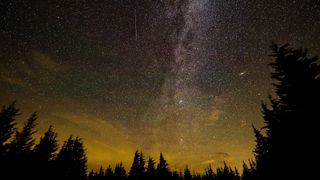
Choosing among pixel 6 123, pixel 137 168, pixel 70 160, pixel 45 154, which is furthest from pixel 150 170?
pixel 6 123

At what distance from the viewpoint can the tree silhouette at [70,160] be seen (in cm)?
2812

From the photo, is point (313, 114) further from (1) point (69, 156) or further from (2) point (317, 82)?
(1) point (69, 156)

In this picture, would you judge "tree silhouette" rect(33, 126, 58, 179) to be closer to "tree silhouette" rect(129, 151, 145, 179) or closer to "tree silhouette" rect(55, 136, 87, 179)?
"tree silhouette" rect(55, 136, 87, 179)

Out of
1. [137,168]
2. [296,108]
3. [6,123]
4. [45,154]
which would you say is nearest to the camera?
[296,108]

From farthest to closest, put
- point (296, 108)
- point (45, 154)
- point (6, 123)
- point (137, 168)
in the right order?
point (137, 168) → point (45, 154) → point (6, 123) → point (296, 108)

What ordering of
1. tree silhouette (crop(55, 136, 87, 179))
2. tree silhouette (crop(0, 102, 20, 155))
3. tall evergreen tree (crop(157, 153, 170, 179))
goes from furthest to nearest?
1. tall evergreen tree (crop(157, 153, 170, 179))
2. tree silhouette (crop(55, 136, 87, 179))
3. tree silhouette (crop(0, 102, 20, 155))

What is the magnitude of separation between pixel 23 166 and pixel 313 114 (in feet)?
93.4

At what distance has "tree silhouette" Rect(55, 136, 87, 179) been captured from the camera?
92.3 ft

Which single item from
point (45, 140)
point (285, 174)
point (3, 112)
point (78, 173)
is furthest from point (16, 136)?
point (285, 174)

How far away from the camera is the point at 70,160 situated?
30000 mm

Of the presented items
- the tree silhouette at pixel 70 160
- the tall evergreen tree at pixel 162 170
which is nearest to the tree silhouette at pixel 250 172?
the tall evergreen tree at pixel 162 170

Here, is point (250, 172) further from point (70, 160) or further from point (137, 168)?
point (70, 160)

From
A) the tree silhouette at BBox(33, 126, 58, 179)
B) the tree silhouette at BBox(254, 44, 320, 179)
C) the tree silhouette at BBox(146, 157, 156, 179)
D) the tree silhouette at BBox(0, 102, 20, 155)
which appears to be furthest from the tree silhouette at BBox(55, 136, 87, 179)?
the tree silhouette at BBox(254, 44, 320, 179)

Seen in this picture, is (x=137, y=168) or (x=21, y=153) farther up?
(x=137, y=168)
